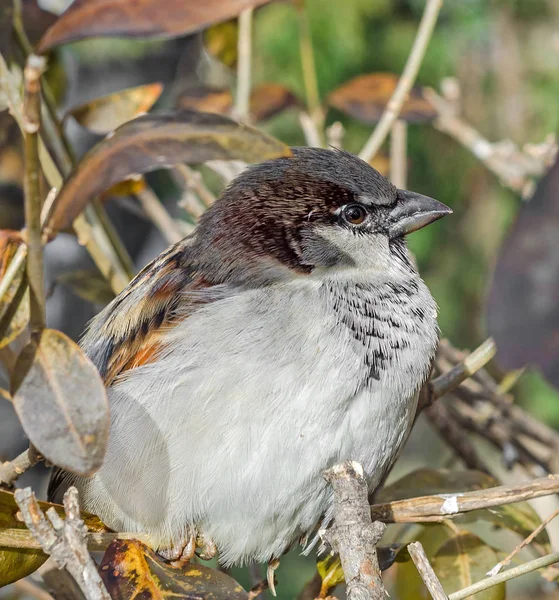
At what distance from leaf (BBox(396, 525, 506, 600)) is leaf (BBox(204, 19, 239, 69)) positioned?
1414mm

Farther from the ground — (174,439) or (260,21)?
(260,21)

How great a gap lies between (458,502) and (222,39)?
152 centimetres

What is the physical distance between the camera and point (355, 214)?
196 centimetres

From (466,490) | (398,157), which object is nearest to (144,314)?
Result: (466,490)

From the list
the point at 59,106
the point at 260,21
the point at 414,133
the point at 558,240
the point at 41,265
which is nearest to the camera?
the point at 558,240

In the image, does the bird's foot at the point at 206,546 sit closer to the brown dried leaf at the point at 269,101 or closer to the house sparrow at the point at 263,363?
→ the house sparrow at the point at 263,363

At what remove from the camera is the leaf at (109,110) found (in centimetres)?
205

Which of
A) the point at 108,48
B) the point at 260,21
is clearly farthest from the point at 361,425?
the point at 108,48

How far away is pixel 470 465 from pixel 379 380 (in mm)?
751

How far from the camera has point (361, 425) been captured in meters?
1.62

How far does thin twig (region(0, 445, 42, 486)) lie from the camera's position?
1404mm

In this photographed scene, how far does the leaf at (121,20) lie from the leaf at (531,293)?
52cm

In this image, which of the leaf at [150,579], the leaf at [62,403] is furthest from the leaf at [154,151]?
the leaf at [150,579]

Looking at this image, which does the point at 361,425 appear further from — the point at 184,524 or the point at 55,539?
the point at 55,539
